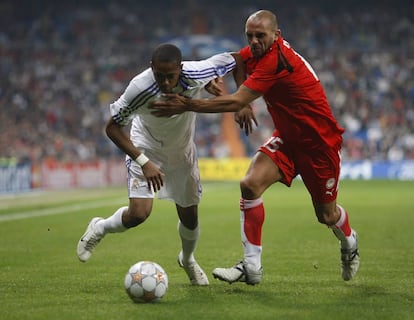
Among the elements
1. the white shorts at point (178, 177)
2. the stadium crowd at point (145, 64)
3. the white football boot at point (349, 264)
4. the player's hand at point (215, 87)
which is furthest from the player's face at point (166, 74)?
the stadium crowd at point (145, 64)


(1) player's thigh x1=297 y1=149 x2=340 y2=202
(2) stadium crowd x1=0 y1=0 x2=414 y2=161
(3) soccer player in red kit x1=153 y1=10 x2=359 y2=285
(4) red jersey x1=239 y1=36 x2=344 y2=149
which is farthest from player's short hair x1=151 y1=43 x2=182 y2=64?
(2) stadium crowd x1=0 y1=0 x2=414 y2=161

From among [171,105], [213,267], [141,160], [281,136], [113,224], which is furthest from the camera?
[213,267]

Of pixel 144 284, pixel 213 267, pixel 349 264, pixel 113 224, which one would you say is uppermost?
pixel 113 224

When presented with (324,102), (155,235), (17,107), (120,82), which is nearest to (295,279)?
(324,102)

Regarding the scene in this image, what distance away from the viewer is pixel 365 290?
7.48 metres

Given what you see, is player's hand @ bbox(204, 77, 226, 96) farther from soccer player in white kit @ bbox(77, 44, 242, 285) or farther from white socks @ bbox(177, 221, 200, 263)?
white socks @ bbox(177, 221, 200, 263)

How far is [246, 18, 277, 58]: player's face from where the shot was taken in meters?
7.11

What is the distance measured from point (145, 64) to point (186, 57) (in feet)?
8.50

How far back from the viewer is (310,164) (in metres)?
7.75

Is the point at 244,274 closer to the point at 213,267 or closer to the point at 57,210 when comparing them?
the point at 213,267

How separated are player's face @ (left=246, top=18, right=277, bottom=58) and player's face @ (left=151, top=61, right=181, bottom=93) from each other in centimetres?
77

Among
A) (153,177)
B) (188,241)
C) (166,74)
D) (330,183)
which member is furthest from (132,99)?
(330,183)

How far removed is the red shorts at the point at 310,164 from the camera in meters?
7.73

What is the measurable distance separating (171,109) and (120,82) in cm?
3382
